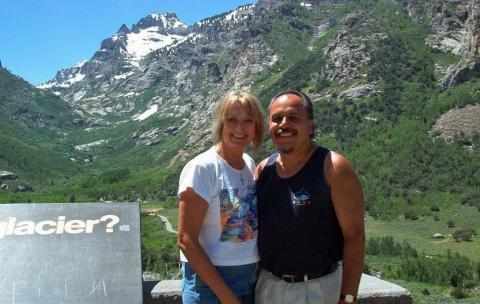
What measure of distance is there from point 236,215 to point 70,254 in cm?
164

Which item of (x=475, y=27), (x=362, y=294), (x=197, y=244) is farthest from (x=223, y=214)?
(x=475, y=27)

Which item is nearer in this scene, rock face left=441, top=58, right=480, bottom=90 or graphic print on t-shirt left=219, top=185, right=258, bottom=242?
graphic print on t-shirt left=219, top=185, right=258, bottom=242

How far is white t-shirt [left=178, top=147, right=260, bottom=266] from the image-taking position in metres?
4.02

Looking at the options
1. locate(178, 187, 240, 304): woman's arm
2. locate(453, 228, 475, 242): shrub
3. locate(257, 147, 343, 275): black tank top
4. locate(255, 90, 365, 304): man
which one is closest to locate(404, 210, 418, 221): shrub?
locate(453, 228, 475, 242): shrub

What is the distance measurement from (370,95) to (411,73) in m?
10.3

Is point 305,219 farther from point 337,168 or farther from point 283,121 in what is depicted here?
point 283,121

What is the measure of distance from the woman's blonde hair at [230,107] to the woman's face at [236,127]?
3cm

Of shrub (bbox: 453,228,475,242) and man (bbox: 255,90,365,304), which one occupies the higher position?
man (bbox: 255,90,365,304)

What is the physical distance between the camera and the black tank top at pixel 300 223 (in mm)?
3965

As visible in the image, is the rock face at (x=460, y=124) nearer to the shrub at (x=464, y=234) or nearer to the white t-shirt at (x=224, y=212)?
the shrub at (x=464, y=234)

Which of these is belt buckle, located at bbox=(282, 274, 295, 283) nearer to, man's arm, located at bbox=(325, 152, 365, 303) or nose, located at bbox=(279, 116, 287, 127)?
man's arm, located at bbox=(325, 152, 365, 303)

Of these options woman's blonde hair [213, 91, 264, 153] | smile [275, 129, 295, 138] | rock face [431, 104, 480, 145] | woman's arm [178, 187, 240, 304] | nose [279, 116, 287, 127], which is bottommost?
woman's arm [178, 187, 240, 304]

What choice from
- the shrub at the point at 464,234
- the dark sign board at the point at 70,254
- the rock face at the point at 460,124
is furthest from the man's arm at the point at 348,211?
the rock face at the point at 460,124

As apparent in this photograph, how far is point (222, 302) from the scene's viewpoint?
3939 mm
